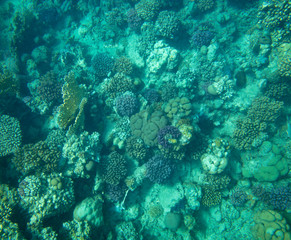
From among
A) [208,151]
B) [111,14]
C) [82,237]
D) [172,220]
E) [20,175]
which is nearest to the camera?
[82,237]

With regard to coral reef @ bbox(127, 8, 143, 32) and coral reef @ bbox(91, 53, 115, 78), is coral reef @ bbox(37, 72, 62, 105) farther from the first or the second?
coral reef @ bbox(127, 8, 143, 32)

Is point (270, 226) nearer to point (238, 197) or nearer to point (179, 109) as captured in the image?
point (238, 197)

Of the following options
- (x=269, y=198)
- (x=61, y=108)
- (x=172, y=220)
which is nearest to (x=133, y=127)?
(x=61, y=108)

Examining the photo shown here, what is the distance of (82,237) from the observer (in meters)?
4.79

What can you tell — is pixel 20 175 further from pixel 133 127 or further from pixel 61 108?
pixel 133 127

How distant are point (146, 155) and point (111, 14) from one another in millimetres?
7771

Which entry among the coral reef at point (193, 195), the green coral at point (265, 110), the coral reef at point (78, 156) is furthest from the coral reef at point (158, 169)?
the green coral at point (265, 110)

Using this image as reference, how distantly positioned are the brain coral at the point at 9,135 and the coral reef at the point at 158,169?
14.6ft

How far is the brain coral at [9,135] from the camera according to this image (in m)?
5.53

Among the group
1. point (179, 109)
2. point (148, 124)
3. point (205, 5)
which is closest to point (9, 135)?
point (148, 124)

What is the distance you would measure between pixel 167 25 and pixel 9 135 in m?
7.65

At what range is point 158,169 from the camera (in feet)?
19.1

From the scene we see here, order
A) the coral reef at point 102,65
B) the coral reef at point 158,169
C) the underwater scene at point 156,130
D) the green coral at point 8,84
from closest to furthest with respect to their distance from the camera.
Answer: the underwater scene at point 156,130, the coral reef at point 158,169, the green coral at point 8,84, the coral reef at point 102,65

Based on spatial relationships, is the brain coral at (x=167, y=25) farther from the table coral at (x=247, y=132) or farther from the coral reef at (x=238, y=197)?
the coral reef at (x=238, y=197)
